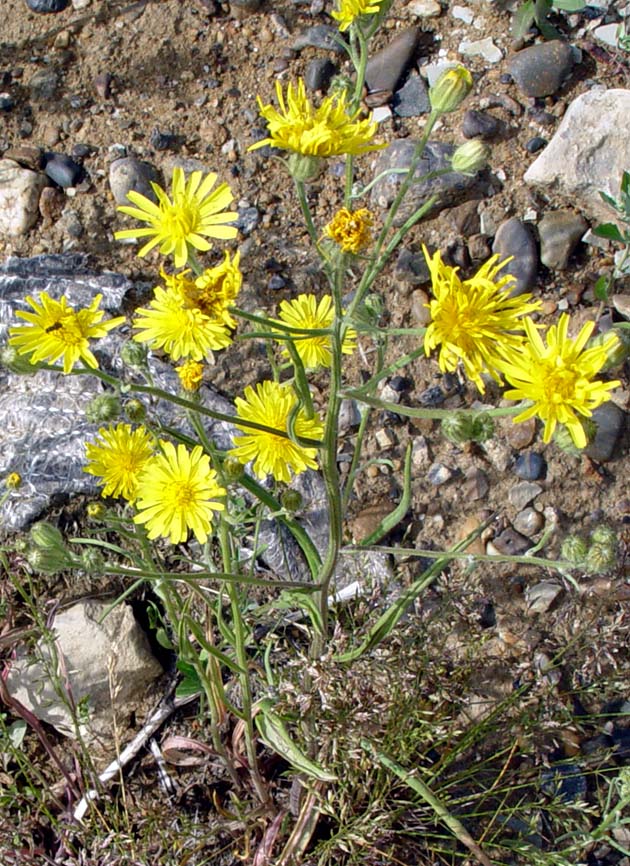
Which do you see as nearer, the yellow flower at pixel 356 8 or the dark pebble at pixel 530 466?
the yellow flower at pixel 356 8

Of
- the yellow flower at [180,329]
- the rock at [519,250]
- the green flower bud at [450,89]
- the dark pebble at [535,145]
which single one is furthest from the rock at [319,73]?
the yellow flower at [180,329]

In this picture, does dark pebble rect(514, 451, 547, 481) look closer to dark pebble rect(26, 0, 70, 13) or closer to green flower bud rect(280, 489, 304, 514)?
green flower bud rect(280, 489, 304, 514)

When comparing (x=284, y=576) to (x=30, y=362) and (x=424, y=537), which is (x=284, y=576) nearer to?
(x=424, y=537)

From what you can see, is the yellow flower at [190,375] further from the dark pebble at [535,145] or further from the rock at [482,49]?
the rock at [482,49]

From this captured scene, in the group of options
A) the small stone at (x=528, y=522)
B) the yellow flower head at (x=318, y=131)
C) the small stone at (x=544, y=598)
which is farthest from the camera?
the small stone at (x=528, y=522)

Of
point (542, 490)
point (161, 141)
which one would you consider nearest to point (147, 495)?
point (542, 490)

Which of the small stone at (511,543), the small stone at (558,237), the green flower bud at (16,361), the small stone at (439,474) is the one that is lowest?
the small stone at (511,543)

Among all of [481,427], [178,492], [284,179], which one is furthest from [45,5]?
[481,427]

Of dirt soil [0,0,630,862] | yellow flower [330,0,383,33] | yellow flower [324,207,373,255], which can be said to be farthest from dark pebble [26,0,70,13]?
yellow flower [324,207,373,255]
